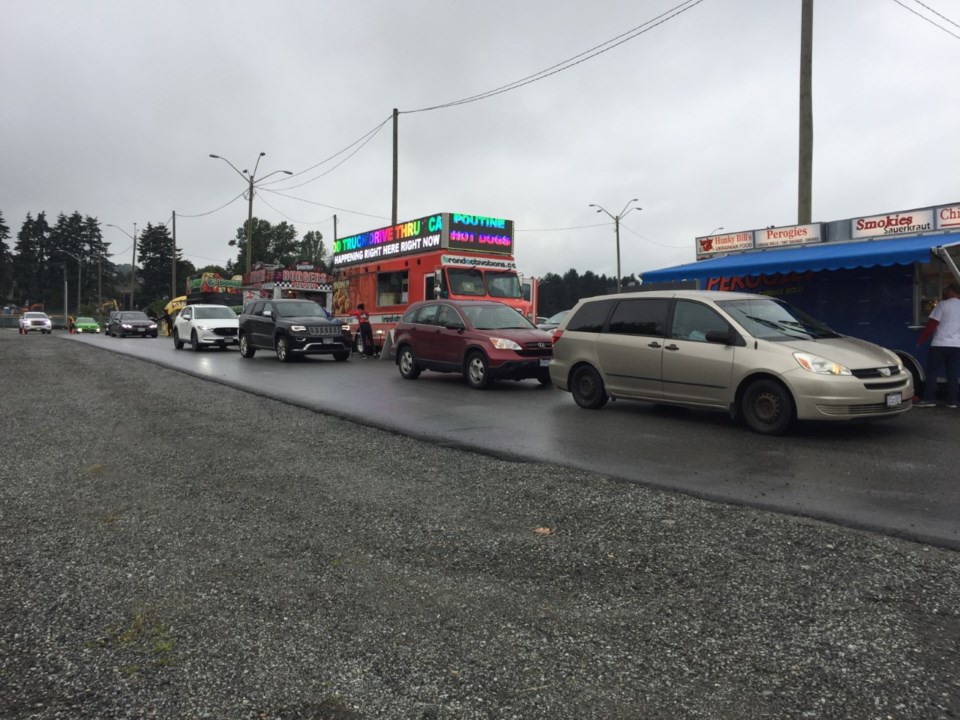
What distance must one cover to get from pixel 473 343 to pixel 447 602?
31.8 ft

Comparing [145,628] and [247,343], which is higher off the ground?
[247,343]

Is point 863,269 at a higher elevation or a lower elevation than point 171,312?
lower

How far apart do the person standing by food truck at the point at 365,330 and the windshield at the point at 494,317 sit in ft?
26.6

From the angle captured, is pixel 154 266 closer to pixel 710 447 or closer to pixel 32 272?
pixel 32 272

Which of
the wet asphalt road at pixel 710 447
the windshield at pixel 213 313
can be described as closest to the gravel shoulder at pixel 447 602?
the wet asphalt road at pixel 710 447

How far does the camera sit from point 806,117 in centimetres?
1490

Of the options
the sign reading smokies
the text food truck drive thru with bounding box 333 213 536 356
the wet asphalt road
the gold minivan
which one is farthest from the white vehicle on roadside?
the sign reading smokies

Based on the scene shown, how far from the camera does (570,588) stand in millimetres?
A: 3551

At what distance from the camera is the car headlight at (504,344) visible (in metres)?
12.6

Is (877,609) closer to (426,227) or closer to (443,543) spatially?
(443,543)

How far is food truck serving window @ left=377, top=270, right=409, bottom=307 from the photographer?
19328mm

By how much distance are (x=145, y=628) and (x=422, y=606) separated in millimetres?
1199

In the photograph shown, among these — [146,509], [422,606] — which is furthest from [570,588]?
[146,509]

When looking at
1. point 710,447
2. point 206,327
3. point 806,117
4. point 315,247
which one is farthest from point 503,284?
point 315,247
